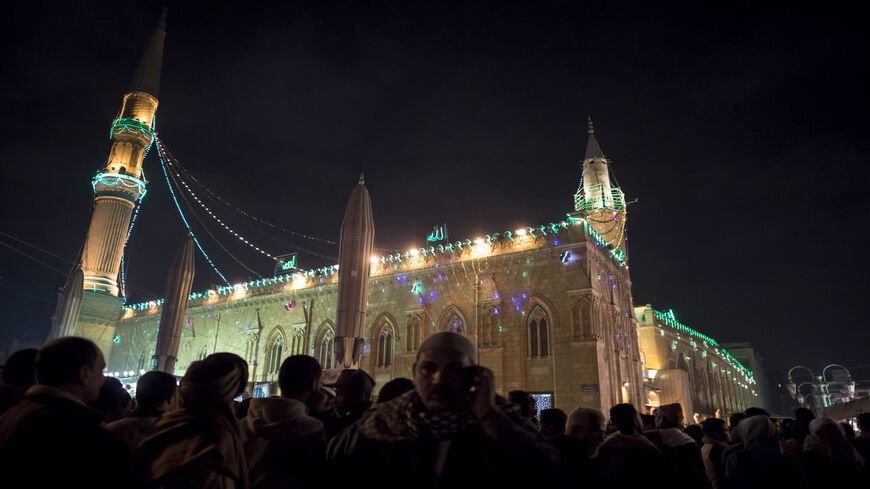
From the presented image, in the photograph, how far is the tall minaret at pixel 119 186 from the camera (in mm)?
27516

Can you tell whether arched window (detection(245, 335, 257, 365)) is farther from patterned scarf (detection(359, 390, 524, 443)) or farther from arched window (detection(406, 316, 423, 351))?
patterned scarf (detection(359, 390, 524, 443))

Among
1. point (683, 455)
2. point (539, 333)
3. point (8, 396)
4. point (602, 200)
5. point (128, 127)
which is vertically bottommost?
point (683, 455)

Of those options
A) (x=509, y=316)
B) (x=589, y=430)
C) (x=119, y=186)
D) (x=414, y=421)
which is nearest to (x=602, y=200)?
(x=509, y=316)

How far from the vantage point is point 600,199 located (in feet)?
77.7

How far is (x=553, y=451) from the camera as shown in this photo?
191cm

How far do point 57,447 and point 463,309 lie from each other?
1810 cm

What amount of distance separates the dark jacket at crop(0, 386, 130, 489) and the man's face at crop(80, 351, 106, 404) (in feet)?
0.51

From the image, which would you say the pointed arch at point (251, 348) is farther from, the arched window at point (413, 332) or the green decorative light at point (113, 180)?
the green decorative light at point (113, 180)

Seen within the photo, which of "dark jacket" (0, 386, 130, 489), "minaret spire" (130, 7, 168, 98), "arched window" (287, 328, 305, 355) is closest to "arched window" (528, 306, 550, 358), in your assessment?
"arched window" (287, 328, 305, 355)

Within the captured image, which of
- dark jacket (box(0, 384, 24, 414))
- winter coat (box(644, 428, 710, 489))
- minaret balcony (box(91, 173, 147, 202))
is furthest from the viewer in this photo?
minaret balcony (box(91, 173, 147, 202))

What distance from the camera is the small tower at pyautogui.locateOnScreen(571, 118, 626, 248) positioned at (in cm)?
2316

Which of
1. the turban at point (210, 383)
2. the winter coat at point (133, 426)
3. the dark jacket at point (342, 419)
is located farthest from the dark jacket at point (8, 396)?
the dark jacket at point (342, 419)

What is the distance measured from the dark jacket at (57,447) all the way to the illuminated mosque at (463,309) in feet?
53.5

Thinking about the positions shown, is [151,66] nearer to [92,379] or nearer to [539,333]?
[539,333]
